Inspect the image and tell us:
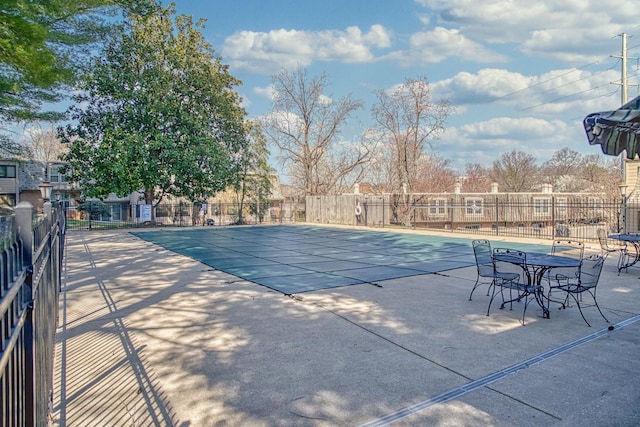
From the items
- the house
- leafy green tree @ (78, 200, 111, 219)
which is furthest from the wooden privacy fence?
the house

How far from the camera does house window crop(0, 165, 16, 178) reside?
32.2 metres

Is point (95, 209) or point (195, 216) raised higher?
point (95, 209)

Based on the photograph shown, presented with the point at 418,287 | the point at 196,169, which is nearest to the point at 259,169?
the point at 196,169

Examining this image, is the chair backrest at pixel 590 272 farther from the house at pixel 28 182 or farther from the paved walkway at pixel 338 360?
the house at pixel 28 182

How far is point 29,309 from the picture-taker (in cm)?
186

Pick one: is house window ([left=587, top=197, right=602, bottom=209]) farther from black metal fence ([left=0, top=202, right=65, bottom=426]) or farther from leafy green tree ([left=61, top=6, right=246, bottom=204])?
leafy green tree ([left=61, top=6, right=246, bottom=204])

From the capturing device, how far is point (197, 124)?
68.2ft

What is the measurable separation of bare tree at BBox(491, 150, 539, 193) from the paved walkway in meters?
37.7

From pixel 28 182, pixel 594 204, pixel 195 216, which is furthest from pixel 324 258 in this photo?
pixel 28 182

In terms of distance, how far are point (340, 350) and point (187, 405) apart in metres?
1.58

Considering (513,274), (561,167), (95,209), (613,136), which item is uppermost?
(561,167)

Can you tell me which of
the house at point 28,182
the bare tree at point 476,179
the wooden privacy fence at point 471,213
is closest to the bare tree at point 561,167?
the bare tree at point 476,179

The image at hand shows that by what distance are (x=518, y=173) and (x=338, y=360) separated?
139 ft

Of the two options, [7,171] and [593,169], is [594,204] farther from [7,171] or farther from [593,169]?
[7,171]
